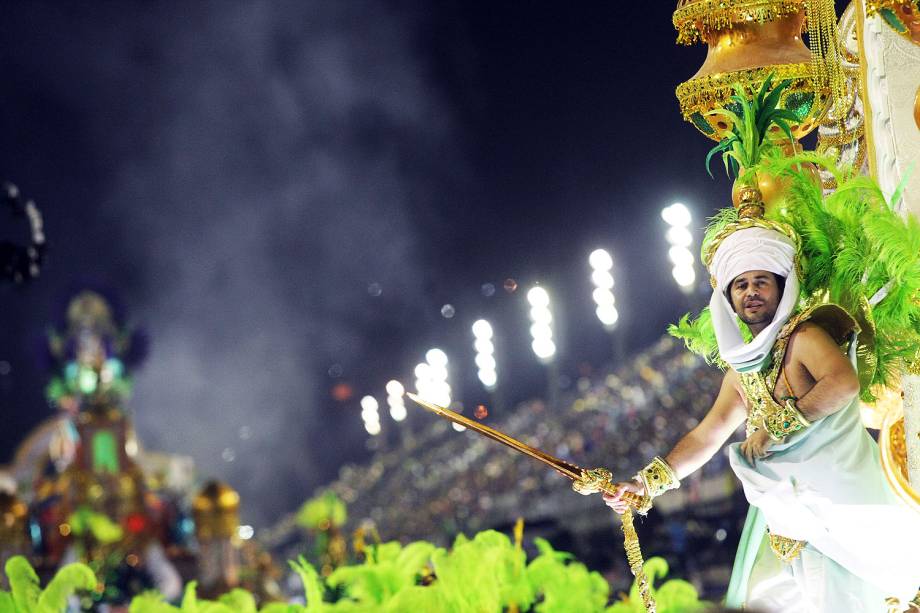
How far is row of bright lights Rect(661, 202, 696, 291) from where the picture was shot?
8.66 metres

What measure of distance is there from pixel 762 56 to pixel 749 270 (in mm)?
1158

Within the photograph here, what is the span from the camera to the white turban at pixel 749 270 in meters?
3.03

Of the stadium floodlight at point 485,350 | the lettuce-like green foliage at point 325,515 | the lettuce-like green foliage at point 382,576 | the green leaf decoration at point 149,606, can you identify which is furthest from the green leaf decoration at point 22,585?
the lettuce-like green foliage at point 325,515

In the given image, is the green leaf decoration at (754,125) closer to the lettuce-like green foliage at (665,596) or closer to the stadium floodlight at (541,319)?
the lettuce-like green foliage at (665,596)

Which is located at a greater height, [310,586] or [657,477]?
[310,586]

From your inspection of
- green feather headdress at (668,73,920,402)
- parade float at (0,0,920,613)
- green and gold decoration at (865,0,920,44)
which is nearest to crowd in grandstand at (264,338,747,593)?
parade float at (0,0,920,613)

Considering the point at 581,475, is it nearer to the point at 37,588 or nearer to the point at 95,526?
the point at 37,588

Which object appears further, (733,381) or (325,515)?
(325,515)

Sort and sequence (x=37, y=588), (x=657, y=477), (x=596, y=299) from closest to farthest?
(x=657, y=477), (x=37, y=588), (x=596, y=299)

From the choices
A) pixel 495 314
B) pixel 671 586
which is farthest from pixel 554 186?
pixel 671 586

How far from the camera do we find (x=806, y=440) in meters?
3.03

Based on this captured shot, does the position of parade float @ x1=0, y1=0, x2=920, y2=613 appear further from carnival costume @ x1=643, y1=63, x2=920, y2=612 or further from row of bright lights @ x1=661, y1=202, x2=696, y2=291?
row of bright lights @ x1=661, y1=202, x2=696, y2=291

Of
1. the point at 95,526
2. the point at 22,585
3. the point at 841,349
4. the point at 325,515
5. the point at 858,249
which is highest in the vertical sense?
the point at 95,526

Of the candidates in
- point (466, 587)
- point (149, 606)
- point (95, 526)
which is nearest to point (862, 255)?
point (466, 587)
